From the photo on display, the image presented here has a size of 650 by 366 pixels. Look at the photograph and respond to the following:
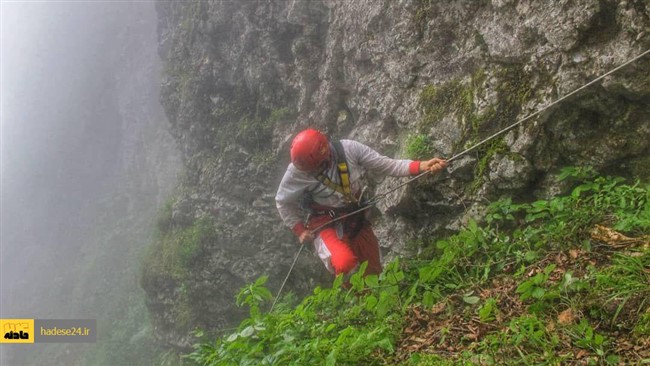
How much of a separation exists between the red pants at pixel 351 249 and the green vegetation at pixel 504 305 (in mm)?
889

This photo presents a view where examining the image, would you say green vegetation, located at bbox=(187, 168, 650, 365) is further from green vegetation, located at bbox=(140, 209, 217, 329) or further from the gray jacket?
green vegetation, located at bbox=(140, 209, 217, 329)

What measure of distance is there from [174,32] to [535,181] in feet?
43.0

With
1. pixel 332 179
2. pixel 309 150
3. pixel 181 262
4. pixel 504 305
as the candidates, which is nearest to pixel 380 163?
pixel 332 179

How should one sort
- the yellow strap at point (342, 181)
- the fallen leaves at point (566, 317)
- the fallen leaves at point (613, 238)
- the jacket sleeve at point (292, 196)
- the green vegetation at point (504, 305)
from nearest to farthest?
the green vegetation at point (504, 305), the fallen leaves at point (566, 317), the fallen leaves at point (613, 238), the yellow strap at point (342, 181), the jacket sleeve at point (292, 196)

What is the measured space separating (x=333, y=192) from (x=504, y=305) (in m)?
2.47

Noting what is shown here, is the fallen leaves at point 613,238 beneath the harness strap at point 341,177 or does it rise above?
beneath

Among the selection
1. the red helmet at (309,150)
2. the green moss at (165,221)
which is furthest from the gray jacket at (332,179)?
the green moss at (165,221)

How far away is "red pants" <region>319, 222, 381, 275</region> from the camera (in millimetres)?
4668

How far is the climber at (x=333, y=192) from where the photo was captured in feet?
15.4

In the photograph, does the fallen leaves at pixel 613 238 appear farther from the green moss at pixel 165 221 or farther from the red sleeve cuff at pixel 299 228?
the green moss at pixel 165 221

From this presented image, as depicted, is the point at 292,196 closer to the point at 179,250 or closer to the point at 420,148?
the point at 420,148

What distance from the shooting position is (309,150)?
4.61 metres

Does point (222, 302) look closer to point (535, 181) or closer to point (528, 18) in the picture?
point (535, 181)

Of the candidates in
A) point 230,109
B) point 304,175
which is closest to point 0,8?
Result: point 230,109
